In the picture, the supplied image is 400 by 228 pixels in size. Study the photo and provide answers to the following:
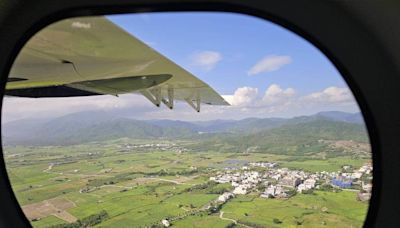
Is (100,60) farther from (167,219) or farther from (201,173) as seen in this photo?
(167,219)

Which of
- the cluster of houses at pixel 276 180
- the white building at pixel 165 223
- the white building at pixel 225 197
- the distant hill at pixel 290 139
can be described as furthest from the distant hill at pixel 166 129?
the white building at pixel 165 223

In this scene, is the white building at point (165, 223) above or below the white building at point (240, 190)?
below

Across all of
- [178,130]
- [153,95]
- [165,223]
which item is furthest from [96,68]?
[165,223]

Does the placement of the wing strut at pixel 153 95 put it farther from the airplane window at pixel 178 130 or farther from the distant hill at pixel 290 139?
the distant hill at pixel 290 139

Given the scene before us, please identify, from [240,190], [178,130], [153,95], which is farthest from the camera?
[153,95]

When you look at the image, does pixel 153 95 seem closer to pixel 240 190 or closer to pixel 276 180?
pixel 240 190

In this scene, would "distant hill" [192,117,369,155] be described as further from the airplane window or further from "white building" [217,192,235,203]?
"white building" [217,192,235,203]

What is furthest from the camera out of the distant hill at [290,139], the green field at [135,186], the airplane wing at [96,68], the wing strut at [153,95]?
the wing strut at [153,95]
